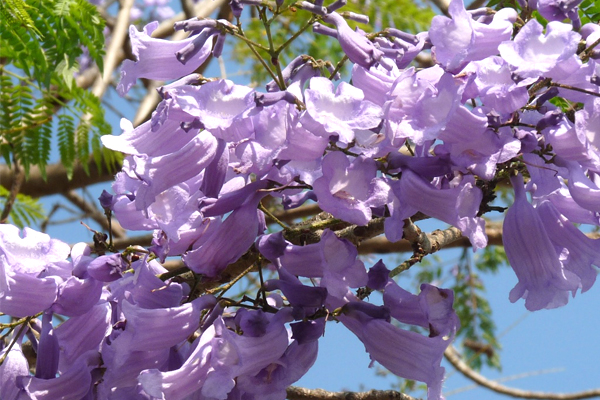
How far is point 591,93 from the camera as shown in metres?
1.04

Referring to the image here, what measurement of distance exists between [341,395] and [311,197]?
600mm

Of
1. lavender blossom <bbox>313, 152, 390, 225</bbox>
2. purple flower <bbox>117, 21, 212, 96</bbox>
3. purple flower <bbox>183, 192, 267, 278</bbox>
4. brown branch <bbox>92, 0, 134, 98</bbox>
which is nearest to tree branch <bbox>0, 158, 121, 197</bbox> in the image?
brown branch <bbox>92, 0, 134, 98</bbox>

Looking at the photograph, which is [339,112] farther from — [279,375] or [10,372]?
[10,372]

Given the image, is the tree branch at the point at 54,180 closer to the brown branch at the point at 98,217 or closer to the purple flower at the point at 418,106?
the brown branch at the point at 98,217

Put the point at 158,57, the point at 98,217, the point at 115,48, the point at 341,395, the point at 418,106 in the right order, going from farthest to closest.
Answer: the point at 115,48 → the point at 98,217 → the point at 341,395 → the point at 158,57 → the point at 418,106

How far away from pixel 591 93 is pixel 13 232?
93 centimetres

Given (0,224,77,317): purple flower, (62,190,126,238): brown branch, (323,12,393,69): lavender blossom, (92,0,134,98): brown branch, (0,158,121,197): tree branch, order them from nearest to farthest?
(323,12,393,69): lavender blossom, (0,224,77,317): purple flower, (0,158,121,197): tree branch, (62,190,126,238): brown branch, (92,0,134,98): brown branch

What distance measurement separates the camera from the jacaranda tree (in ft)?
3.30

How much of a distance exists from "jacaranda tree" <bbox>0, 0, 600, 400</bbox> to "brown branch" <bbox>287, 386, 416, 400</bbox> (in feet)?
1.27

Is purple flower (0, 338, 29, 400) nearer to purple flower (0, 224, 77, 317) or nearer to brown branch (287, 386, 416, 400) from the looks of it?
purple flower (0, 224, 77, 317)

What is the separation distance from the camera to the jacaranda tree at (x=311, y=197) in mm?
1007

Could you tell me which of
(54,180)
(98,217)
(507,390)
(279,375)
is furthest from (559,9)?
(98,217)

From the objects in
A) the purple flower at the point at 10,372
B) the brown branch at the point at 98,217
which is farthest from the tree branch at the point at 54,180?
the purple flower at the point at 10,372

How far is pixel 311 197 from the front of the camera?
128 cm
